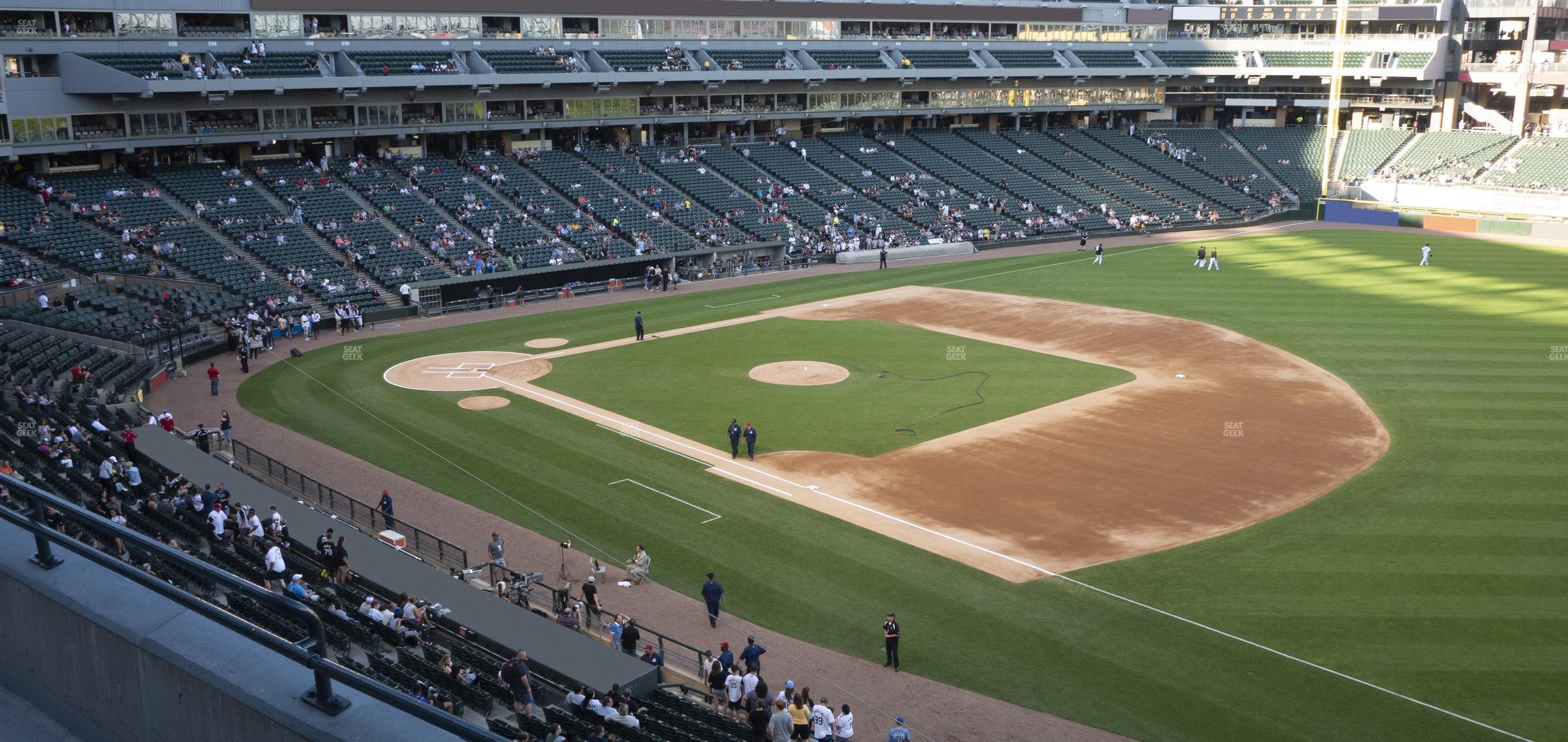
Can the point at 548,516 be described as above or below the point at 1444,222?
below

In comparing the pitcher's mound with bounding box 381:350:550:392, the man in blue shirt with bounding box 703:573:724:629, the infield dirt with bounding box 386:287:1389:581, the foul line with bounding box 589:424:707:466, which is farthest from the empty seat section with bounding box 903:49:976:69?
the man in blue shirt with bounding box 703:573:724:629

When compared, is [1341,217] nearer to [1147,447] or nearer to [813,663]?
[1147,447]

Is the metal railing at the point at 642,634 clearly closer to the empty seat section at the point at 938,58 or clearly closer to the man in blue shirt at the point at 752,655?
the man in blue shirt at the point at 752,655

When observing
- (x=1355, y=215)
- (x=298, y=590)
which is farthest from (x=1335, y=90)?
(x=298, y=590)

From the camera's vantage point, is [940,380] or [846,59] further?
[846,59]

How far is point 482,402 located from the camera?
37906 mm

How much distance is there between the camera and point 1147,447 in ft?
107

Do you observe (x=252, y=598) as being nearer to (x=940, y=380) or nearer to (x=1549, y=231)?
(x=940, y=380)

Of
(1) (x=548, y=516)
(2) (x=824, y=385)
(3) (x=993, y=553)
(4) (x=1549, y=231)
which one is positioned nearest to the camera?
(3) (x=993, y=553)

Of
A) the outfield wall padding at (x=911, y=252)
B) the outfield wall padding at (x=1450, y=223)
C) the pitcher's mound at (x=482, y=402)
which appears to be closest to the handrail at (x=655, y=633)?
the pitcher's mound at (x=482, y=402)

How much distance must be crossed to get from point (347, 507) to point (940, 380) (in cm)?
2121

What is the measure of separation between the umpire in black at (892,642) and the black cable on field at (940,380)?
45.6ft

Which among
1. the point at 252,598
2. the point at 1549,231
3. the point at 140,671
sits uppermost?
the point at 252,598

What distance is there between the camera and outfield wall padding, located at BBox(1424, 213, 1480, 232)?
7525 cm
